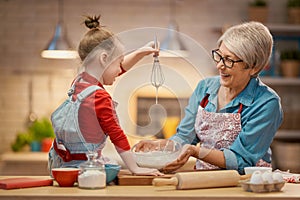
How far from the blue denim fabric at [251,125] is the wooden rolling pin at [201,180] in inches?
10.1

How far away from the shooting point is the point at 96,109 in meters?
2.42

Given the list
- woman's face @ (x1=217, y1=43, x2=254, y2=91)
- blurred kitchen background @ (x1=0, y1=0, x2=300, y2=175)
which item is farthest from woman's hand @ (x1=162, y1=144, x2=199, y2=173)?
blurred kitchen background @ (x1=0, y1=0, x2=300, y2=175)

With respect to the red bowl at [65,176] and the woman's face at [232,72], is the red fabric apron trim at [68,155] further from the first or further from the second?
the woman's face at [232,72]

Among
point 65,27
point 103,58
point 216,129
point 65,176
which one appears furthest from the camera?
point 65,27

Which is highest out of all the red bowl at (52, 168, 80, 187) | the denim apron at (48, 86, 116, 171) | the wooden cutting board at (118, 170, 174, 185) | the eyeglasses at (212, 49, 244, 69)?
the eyeglasses at (212, 49, 244, 69)

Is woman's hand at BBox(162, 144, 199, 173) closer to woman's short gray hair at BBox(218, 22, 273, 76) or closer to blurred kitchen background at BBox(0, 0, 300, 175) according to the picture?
woman's short gray hair at BBox(218, 22, 273, 76)

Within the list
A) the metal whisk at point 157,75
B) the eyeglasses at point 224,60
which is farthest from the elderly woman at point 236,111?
the metal whisk at point 157,75

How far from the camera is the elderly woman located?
9.02 ft

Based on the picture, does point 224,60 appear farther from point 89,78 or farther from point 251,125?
point 89,78

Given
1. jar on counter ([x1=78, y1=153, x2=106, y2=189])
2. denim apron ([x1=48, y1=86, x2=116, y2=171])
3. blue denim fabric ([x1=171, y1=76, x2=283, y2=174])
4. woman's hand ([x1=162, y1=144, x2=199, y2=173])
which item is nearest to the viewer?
jar on counter ([x1=78, y1=153, x2=106, y2=189])

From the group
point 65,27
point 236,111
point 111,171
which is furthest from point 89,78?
point 65,27

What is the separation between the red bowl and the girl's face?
354mm

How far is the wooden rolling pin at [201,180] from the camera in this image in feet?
7.72

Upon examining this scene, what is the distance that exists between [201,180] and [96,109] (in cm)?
44
